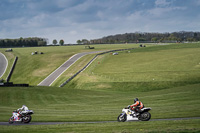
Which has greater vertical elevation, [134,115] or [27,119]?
[134,115]

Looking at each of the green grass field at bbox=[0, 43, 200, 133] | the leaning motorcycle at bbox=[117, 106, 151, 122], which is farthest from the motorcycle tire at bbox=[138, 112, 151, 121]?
the green grass field at bbox=[0, 43, 200, 133]

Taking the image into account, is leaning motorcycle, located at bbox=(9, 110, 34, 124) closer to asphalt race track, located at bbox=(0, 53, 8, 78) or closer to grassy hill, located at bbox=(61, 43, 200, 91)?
grassy hill, located at bbox=(61, 43, 200, 91)

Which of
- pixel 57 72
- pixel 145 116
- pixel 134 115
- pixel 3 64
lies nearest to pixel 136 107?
pixel 134 115

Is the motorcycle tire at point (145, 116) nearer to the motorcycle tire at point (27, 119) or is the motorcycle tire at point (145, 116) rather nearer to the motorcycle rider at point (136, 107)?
the motorcycle rider at point (136, 107)

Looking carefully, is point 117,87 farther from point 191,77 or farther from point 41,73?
point 41,73

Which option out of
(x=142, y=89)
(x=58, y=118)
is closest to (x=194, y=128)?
(x=58, y=118)

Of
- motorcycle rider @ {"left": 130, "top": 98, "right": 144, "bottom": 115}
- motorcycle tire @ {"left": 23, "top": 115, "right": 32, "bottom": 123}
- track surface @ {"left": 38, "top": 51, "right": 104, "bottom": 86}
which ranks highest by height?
motorcycle rider @ {"left": 130, "top": 98, "right": 144, "bottom": 115}

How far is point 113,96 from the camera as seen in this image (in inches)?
2072

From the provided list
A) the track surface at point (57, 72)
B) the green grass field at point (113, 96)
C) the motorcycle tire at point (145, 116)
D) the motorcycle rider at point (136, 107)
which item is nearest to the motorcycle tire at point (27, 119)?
the green grass field at point (113, 96)

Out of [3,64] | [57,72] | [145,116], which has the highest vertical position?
[145,116]

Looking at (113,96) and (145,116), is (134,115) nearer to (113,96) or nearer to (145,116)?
(145,116)

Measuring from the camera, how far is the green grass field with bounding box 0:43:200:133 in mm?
22219

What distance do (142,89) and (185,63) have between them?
31371mm

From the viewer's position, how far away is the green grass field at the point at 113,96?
2222 centimetres
